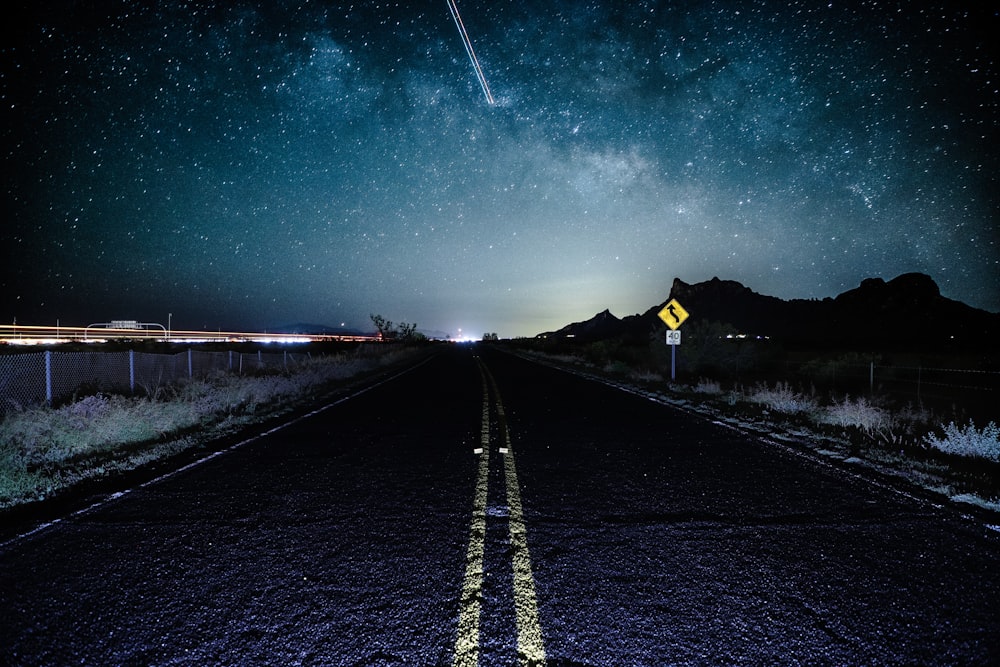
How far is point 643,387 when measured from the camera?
56.2 feet

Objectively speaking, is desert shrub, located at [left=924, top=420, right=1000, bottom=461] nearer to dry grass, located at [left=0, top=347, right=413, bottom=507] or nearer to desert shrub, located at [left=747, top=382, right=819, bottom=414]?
desert shrub, located at [left=747, top=382, right=819, bottom=414]

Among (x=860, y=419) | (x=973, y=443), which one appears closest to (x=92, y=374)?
(x=860, y=419)

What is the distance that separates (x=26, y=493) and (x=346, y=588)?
458 centimetres

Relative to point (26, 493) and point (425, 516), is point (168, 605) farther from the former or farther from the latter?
point (26, 493)

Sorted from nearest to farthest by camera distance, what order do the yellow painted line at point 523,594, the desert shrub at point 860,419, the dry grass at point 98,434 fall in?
1. the yellow painted line at point 523,594
2. the dry grass at point 98,434
3. the desert shrub at point 860,419

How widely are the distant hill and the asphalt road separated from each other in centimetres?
6530

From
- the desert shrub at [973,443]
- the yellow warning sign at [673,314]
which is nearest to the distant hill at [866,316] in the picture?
the yellow warning sign at [673,314]

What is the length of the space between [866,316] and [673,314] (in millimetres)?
109633

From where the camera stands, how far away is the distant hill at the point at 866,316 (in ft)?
283

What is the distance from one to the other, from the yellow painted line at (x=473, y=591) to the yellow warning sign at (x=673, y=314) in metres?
14.6

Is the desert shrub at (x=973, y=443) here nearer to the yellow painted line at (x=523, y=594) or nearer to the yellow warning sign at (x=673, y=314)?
the yellow painted line at (x=523, y=594)

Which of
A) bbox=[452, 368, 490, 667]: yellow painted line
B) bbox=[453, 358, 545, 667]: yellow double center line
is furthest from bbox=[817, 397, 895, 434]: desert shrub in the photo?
bbox=[452, 368, 490, 667]: yellow painted line

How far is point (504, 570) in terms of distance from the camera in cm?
343

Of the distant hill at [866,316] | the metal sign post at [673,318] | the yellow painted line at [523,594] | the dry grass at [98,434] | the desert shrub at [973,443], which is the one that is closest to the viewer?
the yellow painted line at [523,594]
